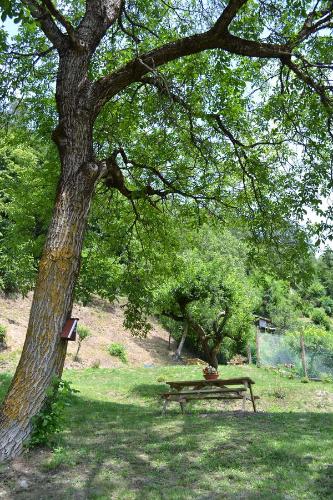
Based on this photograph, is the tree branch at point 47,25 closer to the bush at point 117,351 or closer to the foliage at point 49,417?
the foliage at point 49,417

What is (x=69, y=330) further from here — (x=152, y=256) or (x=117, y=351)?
(x=117, y=351)

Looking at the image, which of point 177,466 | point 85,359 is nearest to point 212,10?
point 177,466

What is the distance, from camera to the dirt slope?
22.1 metres

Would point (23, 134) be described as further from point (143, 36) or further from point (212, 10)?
point (212, 10)

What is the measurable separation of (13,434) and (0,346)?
1665 centimetres

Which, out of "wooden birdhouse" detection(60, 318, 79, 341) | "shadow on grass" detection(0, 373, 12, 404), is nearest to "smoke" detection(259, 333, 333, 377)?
"shadow on grass" detection(0, 373, 12, 404)

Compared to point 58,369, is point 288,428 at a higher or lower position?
lower

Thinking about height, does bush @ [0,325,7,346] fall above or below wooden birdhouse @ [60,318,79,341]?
below

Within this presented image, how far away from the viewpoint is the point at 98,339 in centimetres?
2808

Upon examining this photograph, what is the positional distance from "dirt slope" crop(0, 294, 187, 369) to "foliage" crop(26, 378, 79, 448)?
13055 millimetres

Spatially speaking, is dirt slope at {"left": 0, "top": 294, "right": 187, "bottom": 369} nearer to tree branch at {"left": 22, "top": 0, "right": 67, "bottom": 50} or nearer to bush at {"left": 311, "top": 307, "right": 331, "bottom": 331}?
tree branch at {"left": 22, "top": 0, "right": 67, "bottom": 50}

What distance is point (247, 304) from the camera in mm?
21516

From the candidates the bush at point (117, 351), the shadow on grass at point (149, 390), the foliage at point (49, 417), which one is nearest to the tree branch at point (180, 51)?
the foliage at point (49, 417)

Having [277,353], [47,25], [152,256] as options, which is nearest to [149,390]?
[152,256]
